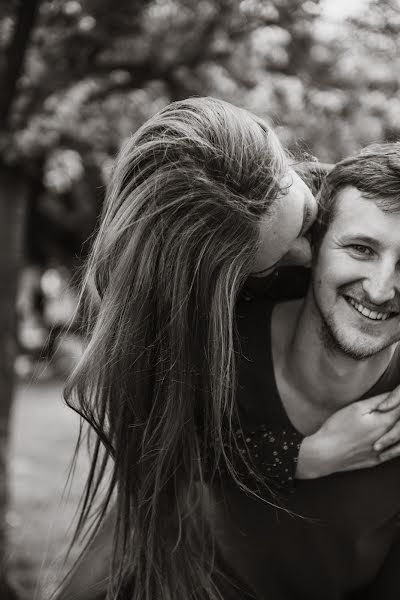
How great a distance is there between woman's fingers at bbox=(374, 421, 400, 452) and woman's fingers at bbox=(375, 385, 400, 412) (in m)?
0.07

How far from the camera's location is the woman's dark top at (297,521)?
94.0 inches

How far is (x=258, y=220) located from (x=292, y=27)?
0.79 metres

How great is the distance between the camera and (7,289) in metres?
3.59

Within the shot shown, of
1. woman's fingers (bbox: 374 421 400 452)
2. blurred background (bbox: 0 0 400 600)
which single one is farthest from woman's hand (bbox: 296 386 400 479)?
blurred background (bbox: 0 0 400 600)

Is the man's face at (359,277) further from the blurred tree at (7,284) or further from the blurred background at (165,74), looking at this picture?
the blurred tree at (7,284)

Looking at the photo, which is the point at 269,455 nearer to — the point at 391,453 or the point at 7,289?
the point at 391,453

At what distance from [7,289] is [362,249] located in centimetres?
196

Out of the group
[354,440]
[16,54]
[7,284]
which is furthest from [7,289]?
[354,440]

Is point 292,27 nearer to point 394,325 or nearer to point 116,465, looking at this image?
point 394,325

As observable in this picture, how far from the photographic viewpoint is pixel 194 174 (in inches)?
79.3

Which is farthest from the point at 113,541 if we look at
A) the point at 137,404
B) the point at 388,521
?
the point at 388,521

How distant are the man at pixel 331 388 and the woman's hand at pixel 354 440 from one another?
0.22ft

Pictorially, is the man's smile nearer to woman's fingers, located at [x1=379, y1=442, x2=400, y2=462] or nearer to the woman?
the woman

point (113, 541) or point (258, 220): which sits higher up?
point (258, 220)
